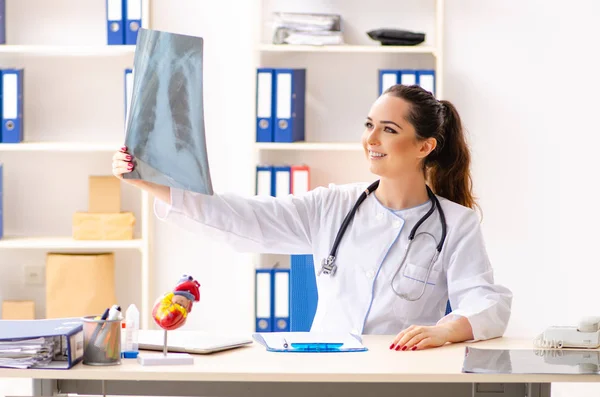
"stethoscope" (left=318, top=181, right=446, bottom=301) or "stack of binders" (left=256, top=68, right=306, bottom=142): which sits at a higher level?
"stack of binders" (left=256, top=68, right=306, bottom=142)

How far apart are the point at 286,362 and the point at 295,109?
6.94 feet

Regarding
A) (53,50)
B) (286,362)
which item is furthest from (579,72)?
(286,362)

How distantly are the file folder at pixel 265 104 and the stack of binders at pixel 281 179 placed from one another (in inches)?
5.0

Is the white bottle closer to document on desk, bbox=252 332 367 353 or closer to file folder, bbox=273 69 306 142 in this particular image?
document on desk, bbox=252 332 367 353

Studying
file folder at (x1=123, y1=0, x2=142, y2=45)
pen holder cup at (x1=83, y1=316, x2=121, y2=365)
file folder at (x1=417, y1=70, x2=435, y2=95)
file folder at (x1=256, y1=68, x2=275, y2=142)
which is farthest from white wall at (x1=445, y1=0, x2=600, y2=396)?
pen holder cup at (x1=83, y1=316, x2=121, y2=365)

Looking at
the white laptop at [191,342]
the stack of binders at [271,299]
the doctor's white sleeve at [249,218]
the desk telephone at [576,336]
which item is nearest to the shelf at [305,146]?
the stack of binders at [271,299]

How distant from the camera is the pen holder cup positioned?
1.87 m

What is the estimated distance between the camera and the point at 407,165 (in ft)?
8.20

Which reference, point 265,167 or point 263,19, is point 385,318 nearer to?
point 265,167

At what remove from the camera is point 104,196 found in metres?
4.04

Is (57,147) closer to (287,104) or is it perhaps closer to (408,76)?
(287,104)

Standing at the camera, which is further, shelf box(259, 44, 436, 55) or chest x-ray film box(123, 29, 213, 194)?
shelf box(259, 44, 436, 55)

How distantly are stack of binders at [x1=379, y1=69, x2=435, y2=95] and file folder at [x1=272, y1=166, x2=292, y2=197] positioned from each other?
20.9 inches

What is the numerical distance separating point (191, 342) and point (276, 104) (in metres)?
1.93
